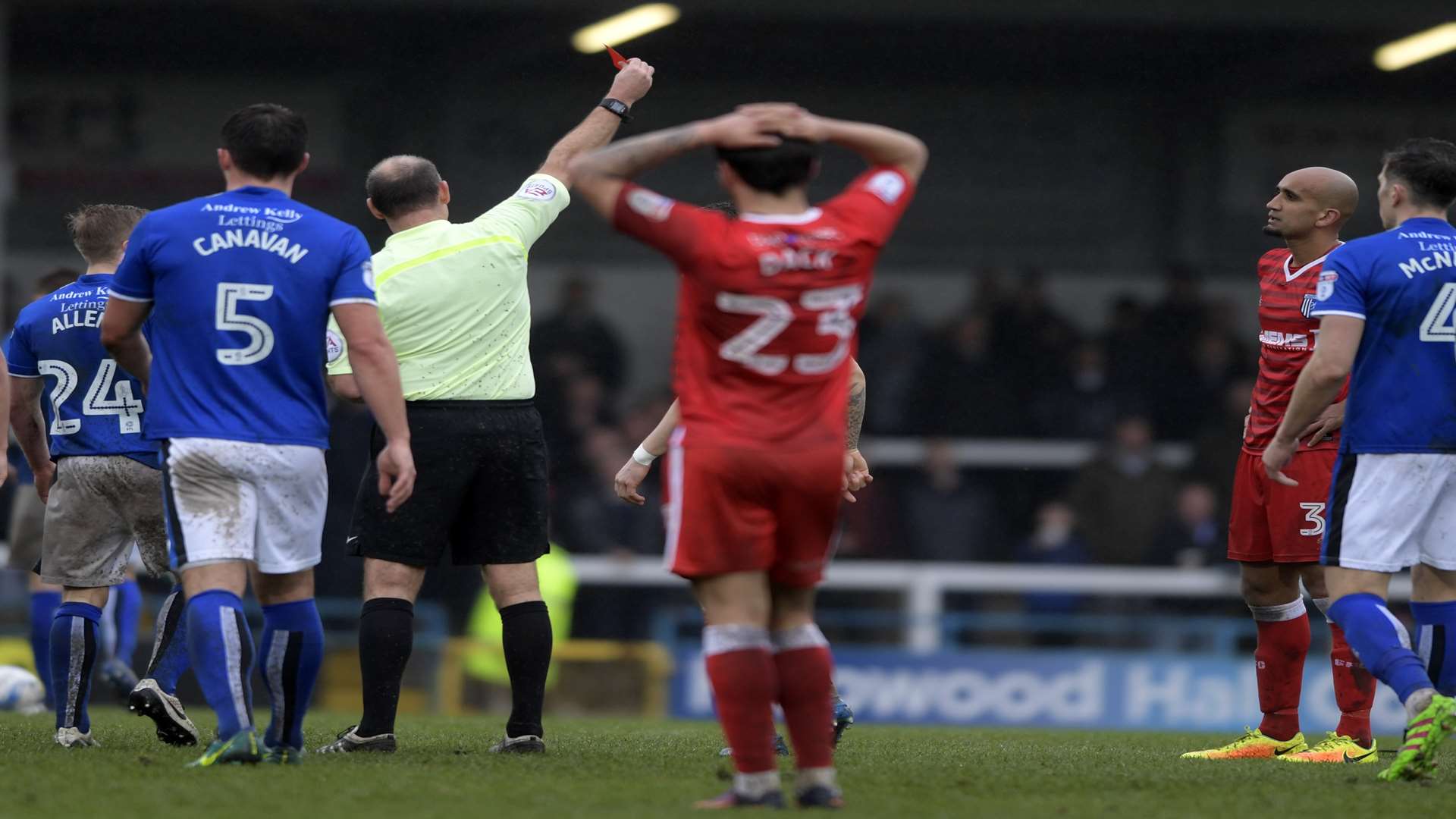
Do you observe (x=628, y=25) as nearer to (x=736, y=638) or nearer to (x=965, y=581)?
(x=965, y=581)

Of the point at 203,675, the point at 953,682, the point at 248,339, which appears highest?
the point at 248,339

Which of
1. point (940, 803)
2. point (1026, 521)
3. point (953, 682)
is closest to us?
point (940, 803)

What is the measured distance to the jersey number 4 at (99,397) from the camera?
6543 mm

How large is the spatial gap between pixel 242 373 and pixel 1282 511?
3.75 metres

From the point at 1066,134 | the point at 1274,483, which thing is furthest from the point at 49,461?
the point at 1066,134

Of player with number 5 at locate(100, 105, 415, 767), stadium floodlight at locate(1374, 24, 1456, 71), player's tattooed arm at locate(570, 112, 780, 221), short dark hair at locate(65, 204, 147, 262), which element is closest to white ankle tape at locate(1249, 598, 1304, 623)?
player's tattooed arm at locate(570, 112, 780, 221)

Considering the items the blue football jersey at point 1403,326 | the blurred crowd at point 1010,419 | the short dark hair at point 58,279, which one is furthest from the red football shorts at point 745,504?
the blurred crowd at point 1010,419

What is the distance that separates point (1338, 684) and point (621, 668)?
22.2ft

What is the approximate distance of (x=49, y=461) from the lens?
22.9ft

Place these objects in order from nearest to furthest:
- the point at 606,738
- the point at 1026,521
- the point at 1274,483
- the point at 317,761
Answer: the point at 317,761 → the point at 1274,483 → the point at 606,738 → the point at 1026,521

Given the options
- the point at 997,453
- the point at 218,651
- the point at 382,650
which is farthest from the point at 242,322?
the point at 997,453

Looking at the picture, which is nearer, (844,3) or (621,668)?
(621,668)

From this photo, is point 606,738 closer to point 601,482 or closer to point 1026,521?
point 601,482

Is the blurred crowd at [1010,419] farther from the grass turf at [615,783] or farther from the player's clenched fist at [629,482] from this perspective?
the player's clenched fist at [629,482]
